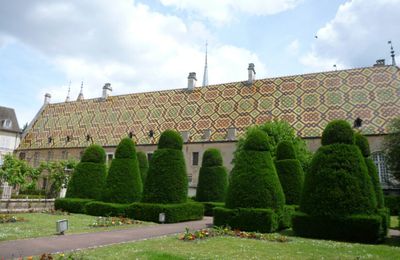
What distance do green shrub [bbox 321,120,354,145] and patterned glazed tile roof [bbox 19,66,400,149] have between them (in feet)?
52.0

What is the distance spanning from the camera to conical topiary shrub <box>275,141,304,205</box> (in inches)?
694

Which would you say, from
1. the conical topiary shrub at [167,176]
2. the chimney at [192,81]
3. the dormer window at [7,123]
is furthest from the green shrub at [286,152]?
the dormer window at [7,123]

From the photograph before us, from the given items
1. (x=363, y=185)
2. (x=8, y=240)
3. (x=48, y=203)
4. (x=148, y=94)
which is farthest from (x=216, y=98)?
(x=8, y=240)

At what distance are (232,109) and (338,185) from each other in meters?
22.7

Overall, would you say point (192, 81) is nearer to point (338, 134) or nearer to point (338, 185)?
point (338, 134)

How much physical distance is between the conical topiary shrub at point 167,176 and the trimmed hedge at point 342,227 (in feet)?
21.7

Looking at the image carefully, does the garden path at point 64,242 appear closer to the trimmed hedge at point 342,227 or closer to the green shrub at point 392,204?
the trimmed hedge at point 342,227

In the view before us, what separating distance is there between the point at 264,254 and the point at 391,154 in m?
17.3

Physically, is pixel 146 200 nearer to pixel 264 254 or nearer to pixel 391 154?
pixel 264 254

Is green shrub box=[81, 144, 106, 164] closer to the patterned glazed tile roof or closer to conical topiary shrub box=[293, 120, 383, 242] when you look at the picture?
the patterned glazed tile roof

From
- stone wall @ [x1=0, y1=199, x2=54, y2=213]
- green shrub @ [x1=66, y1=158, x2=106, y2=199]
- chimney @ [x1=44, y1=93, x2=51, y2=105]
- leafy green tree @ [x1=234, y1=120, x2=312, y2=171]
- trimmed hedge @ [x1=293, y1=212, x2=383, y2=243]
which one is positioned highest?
chimney @ [x1=44, y1=93, x2=51, y2=105]

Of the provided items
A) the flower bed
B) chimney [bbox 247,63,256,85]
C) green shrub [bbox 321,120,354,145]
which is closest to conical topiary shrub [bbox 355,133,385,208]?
green shrub [bbox 321,120,354,145]

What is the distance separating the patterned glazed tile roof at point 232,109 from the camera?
2945cm

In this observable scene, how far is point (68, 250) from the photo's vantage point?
8.63 metres
